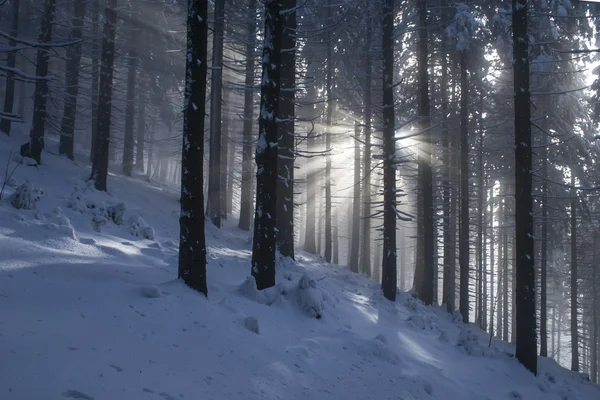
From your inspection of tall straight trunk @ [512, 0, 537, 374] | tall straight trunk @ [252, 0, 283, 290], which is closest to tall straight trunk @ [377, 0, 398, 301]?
tall straight trunk @ [512, 0, 537, 374]

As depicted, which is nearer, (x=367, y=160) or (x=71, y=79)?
(x=71, y=79)

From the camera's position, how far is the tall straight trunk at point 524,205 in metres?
9.52

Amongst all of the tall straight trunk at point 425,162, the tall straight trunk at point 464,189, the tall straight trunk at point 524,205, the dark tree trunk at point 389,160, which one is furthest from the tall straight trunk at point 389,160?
the tall straight trunk at point 464,189

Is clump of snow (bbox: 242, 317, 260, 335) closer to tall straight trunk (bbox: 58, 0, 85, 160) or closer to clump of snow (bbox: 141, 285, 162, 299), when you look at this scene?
clump of snow (bbox: 141, 285, 162, 299)

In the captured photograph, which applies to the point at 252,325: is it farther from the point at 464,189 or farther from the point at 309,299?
the point at 464,189

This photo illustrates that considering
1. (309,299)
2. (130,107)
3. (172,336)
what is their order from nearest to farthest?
(172,336) → (309,299) → (130,107)

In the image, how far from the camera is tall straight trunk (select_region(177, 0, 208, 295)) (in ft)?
18.6

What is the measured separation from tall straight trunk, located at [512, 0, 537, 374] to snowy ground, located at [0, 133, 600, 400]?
0.70 metres

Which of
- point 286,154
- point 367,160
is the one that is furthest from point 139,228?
point 367,160

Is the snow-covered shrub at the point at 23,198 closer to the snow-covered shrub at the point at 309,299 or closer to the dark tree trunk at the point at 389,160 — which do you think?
the snow-covered shrub at the point at 309,299

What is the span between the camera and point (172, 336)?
4.55 metres

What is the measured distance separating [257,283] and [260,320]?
1334 millimetres

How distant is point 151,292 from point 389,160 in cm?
914

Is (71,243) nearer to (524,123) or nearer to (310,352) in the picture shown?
(310,352)
